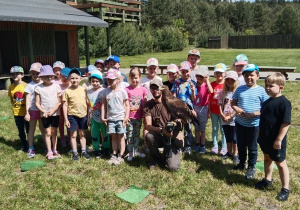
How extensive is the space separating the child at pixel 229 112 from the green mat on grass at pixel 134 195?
1.70m

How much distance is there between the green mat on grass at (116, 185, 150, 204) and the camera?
360 centimetres

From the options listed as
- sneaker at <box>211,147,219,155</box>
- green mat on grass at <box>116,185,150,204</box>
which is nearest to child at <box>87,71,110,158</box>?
green mat on grass at <box>116,185,150,204</box>

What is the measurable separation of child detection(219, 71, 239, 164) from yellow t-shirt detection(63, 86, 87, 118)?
88.1 inches

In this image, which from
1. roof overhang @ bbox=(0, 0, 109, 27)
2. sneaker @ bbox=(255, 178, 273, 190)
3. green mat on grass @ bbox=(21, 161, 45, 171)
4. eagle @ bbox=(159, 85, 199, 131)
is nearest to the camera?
sneaker @ bbox=(255, 178, 273, 190)

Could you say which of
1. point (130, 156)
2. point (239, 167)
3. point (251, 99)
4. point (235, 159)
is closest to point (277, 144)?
point (251, 99)

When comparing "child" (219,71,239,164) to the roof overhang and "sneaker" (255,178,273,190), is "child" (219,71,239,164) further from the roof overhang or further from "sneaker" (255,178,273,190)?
the roof overhang

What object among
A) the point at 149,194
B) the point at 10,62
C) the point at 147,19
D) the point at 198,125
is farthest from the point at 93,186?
the point at 147,19

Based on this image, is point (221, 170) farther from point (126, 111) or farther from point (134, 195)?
point (126, 111)

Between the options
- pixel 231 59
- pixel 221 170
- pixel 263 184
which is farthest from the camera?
pixel 231 59

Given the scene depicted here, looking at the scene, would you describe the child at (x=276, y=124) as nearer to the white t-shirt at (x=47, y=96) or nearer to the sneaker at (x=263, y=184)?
the sneaker at (x=263, y=184)

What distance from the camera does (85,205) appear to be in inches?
137

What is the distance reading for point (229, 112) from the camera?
181 inches

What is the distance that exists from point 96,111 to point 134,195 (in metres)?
1.72

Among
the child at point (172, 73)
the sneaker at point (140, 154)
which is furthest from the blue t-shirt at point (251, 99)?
the sneaker at point (140, 154)
